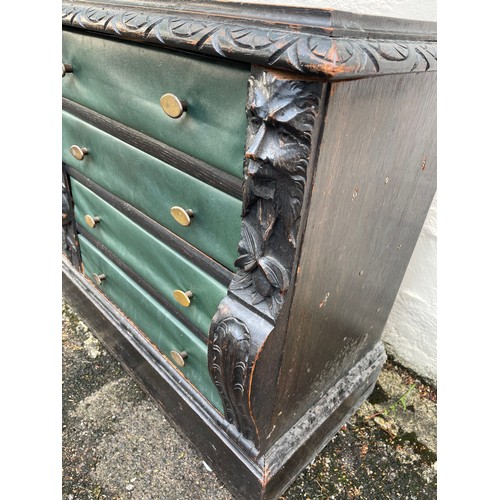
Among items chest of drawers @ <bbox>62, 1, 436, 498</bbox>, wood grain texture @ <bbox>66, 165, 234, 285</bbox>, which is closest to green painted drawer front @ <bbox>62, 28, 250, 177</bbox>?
chest of drawers @ <bbox>62, 1, 436, 498</bbox>

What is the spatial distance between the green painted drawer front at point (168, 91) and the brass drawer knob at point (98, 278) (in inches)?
24.7

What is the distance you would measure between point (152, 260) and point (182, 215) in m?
0.30

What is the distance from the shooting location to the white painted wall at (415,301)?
1297mm

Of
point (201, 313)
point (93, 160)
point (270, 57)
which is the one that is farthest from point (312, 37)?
point (93, 160)

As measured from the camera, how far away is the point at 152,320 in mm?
1327

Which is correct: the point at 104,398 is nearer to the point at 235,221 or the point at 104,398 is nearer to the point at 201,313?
the point at 201,313

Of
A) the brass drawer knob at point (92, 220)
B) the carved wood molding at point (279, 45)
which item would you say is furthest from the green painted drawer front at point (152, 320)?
the carved wood molding at point (279, 45)

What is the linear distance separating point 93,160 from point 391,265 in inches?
35.9

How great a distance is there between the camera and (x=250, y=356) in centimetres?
83

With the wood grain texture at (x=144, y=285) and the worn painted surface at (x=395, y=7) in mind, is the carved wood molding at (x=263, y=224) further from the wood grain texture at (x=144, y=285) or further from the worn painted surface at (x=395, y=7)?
the worn painted surface at (x=395, y=7)

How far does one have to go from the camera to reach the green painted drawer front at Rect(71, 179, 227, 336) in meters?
1.04

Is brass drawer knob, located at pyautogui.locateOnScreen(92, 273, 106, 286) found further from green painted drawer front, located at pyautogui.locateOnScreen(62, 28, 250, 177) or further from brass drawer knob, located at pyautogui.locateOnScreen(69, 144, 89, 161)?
green painted drawer front, located at pyautogui.locateOnScreen(62, 28, 250, 177)

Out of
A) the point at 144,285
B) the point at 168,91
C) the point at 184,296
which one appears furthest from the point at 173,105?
the point at 144,285

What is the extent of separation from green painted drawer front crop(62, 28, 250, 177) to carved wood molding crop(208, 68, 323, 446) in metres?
0.08
